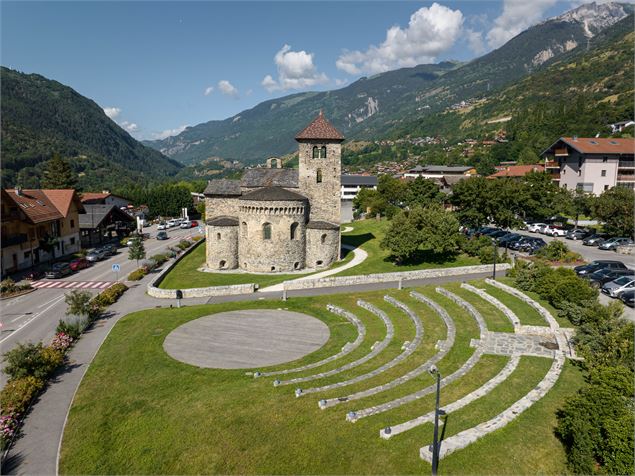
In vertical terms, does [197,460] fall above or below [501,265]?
below

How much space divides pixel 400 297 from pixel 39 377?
2865cm

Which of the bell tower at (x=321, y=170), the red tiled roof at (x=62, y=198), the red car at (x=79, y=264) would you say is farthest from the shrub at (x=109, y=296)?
the red tiled roof at (x=62, y=198)

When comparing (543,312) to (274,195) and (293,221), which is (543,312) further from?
(274,195)

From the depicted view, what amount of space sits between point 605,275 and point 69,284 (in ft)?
190

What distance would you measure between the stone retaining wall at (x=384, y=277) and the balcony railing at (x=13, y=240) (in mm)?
35457

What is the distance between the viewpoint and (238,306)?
37.7 meters

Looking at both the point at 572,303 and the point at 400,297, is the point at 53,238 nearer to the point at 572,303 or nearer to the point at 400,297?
the point at 400,297

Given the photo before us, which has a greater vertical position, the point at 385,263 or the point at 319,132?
the point at 319,132

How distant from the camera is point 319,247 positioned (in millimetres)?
52125

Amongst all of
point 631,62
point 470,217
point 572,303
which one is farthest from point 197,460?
point 631,62

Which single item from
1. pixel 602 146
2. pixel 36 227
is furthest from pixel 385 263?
pixel 602 146

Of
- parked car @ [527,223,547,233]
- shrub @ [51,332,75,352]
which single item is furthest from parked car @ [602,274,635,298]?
shrub @ [51,332,75,352]

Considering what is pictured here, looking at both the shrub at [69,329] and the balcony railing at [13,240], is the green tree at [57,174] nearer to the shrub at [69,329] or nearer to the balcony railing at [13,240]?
the balcony railing at [13,240]

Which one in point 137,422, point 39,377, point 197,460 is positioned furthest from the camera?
point 39,377
